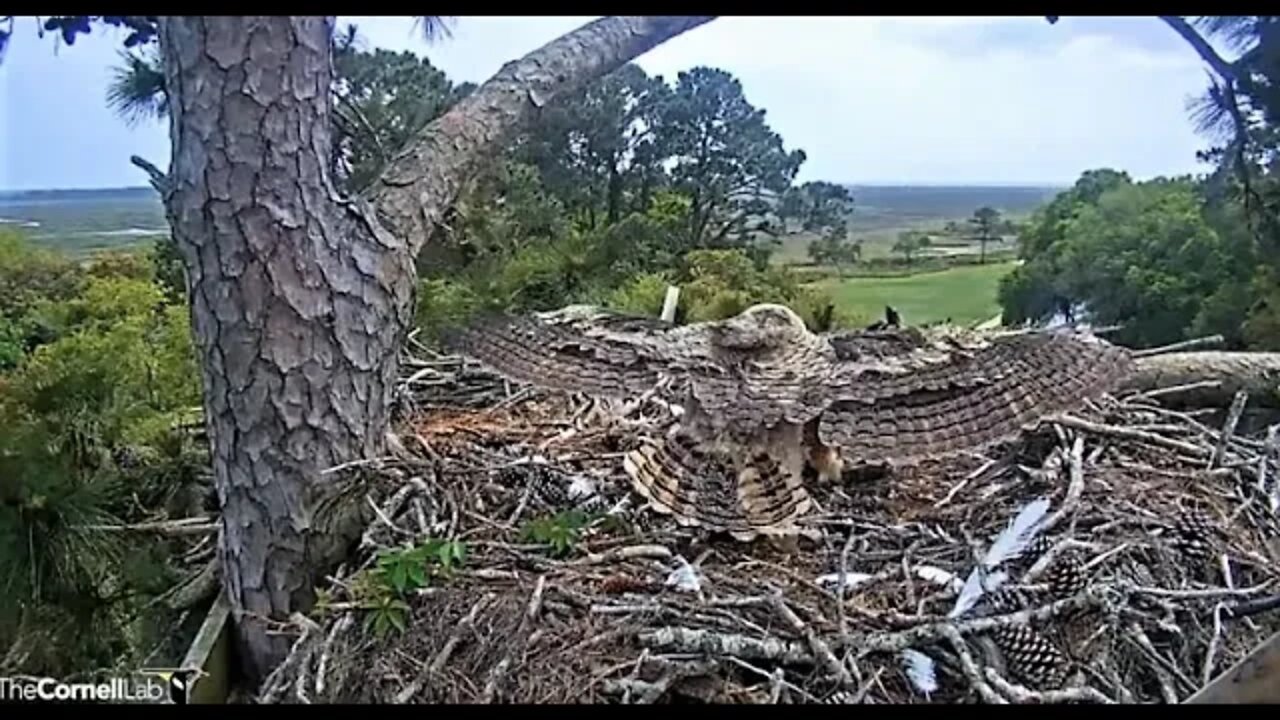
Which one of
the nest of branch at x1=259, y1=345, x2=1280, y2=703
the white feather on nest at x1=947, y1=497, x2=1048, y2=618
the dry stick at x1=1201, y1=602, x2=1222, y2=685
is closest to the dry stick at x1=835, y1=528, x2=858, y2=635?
the nest of branch at x1=259, y1=345, x2=1280, y2=703

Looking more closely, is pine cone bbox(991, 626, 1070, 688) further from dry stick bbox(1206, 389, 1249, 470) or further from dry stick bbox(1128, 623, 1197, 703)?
dry stick bbox(1206, 389, 1249, 470)

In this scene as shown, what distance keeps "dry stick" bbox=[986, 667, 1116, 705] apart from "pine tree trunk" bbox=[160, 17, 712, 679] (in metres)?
0.79

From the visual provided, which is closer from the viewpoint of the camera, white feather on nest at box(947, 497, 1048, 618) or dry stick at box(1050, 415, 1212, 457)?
white feather on nest at box(947, 497, 1048, 618)

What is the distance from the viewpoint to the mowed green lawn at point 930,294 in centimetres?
172

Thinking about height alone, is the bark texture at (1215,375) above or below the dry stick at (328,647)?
above

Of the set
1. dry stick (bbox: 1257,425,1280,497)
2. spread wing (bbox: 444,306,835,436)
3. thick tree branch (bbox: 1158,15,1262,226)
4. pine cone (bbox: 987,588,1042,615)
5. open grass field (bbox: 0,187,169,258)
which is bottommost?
pine cone (bbox: 987,588,1042,615)

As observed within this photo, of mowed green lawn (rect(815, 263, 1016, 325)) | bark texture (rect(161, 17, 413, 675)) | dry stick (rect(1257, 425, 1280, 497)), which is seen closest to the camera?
bark texture (rect(161, 17, 413, 675))

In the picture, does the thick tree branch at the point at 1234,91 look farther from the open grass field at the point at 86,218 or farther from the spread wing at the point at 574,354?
the open grass field at the point at 86,218

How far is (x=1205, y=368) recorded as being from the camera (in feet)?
6.18

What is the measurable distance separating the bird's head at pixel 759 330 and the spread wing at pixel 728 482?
0.12 metres

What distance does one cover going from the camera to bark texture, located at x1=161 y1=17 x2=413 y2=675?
1088 mm

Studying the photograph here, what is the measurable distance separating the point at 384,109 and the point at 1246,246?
1.36 meters

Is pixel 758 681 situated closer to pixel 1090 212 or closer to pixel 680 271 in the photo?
pixel 1090 212

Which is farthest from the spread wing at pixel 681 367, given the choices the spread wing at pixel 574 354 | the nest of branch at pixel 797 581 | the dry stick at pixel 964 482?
the dry stick at pixel 964 482
